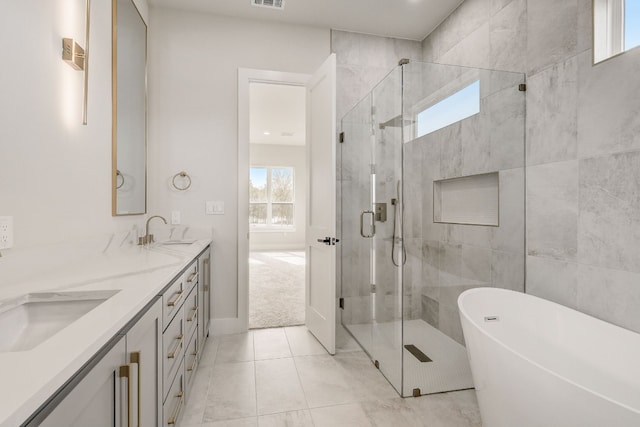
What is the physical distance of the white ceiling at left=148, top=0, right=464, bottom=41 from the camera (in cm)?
275

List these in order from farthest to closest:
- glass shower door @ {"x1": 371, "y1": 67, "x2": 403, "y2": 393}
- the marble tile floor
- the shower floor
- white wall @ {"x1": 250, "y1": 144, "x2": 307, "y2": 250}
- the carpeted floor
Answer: white wall @ {"x1": 250, "y1": 144, "x2": 307, "y2": 250} < the carpeted floor < glass shower door @ {"x1": 371, "y1": 67, "x2": 403, "y2": 393} < the shower floor < the marble tile floor

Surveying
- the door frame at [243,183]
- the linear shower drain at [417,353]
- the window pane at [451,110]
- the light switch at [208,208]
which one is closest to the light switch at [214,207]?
the light switch at [208,208]

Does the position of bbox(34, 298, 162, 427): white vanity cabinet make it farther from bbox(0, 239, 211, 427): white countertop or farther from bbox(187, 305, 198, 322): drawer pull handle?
bbox(187, 305, 198, 322): drawer pull handle

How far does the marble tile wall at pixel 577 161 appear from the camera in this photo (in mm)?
1450

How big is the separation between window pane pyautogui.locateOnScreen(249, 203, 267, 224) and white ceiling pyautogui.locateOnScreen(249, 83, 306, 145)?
166 cm

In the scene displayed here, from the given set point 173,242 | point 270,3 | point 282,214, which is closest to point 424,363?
point 173,242

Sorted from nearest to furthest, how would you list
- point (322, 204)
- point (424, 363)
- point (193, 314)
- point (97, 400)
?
point (97, 400)
point (193, 314)
point (424, 363)
point (322, 204)

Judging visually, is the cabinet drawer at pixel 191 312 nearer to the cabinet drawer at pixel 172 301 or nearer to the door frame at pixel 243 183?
the cabinet drawer at pixel 172 301

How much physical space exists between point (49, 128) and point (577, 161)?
2626 millimetres

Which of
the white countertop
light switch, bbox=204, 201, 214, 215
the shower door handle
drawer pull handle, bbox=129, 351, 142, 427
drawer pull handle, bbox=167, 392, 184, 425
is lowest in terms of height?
drawer pull handle, bbox=167, 392, 184, 425

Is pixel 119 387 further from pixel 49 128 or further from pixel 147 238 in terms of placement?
pixel 147 238

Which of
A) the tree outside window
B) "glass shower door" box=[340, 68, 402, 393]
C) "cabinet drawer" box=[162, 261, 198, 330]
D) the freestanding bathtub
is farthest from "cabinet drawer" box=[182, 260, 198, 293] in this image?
the tree outside window

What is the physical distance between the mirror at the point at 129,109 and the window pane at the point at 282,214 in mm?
5751

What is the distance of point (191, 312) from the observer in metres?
1.97
